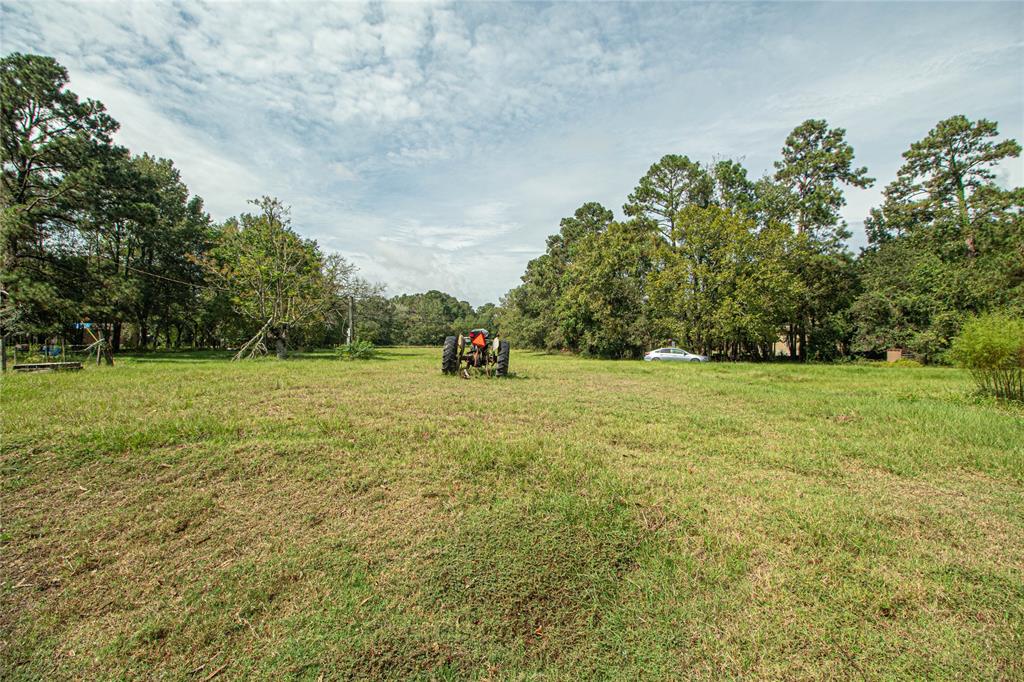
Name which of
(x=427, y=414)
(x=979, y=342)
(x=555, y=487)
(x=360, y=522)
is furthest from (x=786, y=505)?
(x=979, y=342)

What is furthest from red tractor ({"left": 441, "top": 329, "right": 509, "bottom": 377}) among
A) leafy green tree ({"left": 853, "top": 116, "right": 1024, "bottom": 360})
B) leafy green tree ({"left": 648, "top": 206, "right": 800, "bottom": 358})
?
leafy green tree ({"left": 853, "top": 116, "right": 1024, "bottom": 360})

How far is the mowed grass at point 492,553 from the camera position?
78.7 inches

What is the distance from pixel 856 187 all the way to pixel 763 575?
36669mm

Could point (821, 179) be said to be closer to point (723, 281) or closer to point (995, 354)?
point (723, 281)

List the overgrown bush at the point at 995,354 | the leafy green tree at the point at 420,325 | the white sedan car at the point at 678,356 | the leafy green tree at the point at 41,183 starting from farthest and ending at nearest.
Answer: the leafy green tree at the point at 420,325
the white sedan car at the point at 678,356
the leafy green tree at the point at 41,183
the overgrown bush at the point at 995,354

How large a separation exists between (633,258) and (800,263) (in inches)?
437

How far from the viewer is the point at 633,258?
99.2ft

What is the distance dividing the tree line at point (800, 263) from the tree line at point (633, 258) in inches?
4.5

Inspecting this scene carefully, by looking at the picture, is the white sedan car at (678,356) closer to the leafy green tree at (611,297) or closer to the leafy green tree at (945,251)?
the leafy green tree at (611,297)

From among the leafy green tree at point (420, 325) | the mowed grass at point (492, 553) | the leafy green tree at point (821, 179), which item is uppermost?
the leafy green tree at point (821, 179)

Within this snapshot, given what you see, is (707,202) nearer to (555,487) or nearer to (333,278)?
(333,278)

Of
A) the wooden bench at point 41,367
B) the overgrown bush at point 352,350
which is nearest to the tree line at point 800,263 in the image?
the overgrown bush at point 352,350

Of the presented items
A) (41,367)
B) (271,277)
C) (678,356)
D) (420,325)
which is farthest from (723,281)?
(420,325)

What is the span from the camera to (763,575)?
254cm
